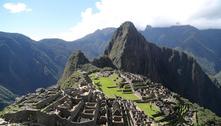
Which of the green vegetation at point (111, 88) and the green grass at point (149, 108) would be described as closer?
the green grass at point (149, 108)

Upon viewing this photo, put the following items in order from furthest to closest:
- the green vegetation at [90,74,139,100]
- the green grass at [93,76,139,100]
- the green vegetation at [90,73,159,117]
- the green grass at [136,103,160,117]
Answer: the green vegetation at [90,74,139,100]
the green grass at [93,76,139,100]
the green vegetation at [90,73,159,117]
the green grass at [136,103,160,117]

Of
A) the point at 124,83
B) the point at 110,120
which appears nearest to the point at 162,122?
the point at 110,120

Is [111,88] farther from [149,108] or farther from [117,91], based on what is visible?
[149,108]

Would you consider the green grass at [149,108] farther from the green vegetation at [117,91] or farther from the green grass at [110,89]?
the green grass at [110,89]

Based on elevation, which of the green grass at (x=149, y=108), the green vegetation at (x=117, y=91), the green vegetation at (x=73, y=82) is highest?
the green vegetation at (x=73, y=82)

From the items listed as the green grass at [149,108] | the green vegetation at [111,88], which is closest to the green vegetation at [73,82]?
the green vegetation at [111,88]

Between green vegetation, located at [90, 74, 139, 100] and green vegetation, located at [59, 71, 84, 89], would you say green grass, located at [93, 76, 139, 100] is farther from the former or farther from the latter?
green vegetation, located at [59, 71, 84, 89]

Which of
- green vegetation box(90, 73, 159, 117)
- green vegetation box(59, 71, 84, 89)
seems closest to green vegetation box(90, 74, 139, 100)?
green vegetation box(90, 73, 159, 117)

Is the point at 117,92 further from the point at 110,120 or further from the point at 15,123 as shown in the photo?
the point at 15,123
